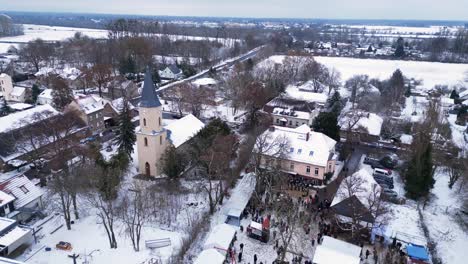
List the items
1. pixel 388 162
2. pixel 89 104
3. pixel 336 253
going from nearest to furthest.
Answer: pixel 336 253 → pixel 388 162 → pixel 89 104

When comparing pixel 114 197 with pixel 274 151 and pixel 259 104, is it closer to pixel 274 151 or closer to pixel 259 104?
pixel 274 151

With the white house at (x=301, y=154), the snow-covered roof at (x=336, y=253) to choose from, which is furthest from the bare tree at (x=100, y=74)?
the snow-covered roof at (x=336, y=253)

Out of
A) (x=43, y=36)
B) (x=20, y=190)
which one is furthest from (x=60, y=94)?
(x=43, y=36)

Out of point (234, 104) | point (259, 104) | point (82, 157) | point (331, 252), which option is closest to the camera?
point (331, 252)

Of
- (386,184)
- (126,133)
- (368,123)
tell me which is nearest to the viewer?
(386,184)

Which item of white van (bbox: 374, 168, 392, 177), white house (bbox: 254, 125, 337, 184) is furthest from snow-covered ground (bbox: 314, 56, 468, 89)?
white house (bbox: 254, 125, 337, 184)

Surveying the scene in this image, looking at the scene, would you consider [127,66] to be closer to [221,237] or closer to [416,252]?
[221,237]

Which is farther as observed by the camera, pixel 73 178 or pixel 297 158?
pixel 297 158

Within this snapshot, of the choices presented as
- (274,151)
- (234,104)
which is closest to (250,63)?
(234,104)
